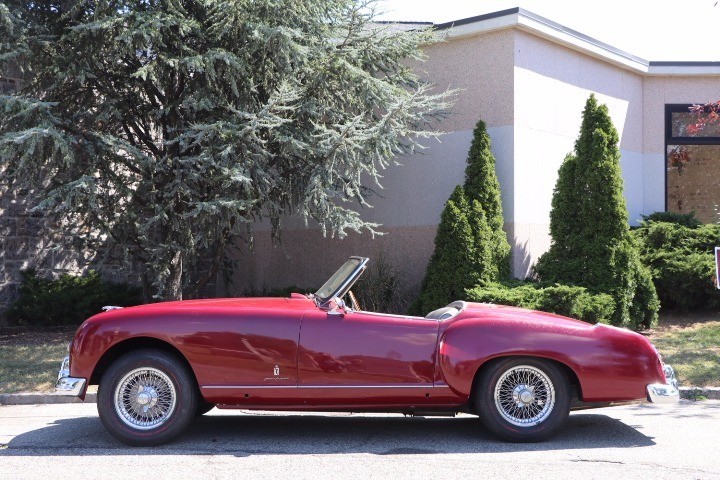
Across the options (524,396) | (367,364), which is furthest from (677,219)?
(367,364)

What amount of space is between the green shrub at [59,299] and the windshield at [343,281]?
8138 mm

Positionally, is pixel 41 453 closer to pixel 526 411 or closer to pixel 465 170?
pixel 526 411

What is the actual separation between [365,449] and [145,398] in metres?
1.69

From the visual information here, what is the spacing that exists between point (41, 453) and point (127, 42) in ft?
19.5

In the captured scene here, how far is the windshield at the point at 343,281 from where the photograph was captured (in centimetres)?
645

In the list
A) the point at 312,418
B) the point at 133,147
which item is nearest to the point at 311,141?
the point at 133,147

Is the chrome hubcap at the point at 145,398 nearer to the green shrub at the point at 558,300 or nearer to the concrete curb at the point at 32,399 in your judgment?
the concrete curb at the point at 32,399

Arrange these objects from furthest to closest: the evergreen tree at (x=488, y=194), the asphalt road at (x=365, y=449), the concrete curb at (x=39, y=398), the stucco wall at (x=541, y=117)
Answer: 1. the stucco wall at (x=541, y=117)
2. the evergreen tree at (x=488, y=194)
3. the concrete curb at (x=39, y=398)
4. the asphalt road at (x=365, y=449)

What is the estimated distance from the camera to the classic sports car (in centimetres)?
611

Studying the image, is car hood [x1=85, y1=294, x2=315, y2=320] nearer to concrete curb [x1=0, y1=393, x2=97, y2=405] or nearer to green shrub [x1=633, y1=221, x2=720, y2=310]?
concrete curb [x1=0, y1=393, x2=97, y2=405]

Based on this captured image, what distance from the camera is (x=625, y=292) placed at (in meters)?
11.7

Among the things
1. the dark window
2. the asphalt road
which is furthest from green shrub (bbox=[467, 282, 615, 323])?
the dark window

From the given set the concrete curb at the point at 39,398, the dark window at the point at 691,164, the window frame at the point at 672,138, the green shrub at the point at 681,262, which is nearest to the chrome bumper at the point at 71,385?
the concrete curb at the point at 39,398

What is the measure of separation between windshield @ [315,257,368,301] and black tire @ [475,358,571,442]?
1.24 m
